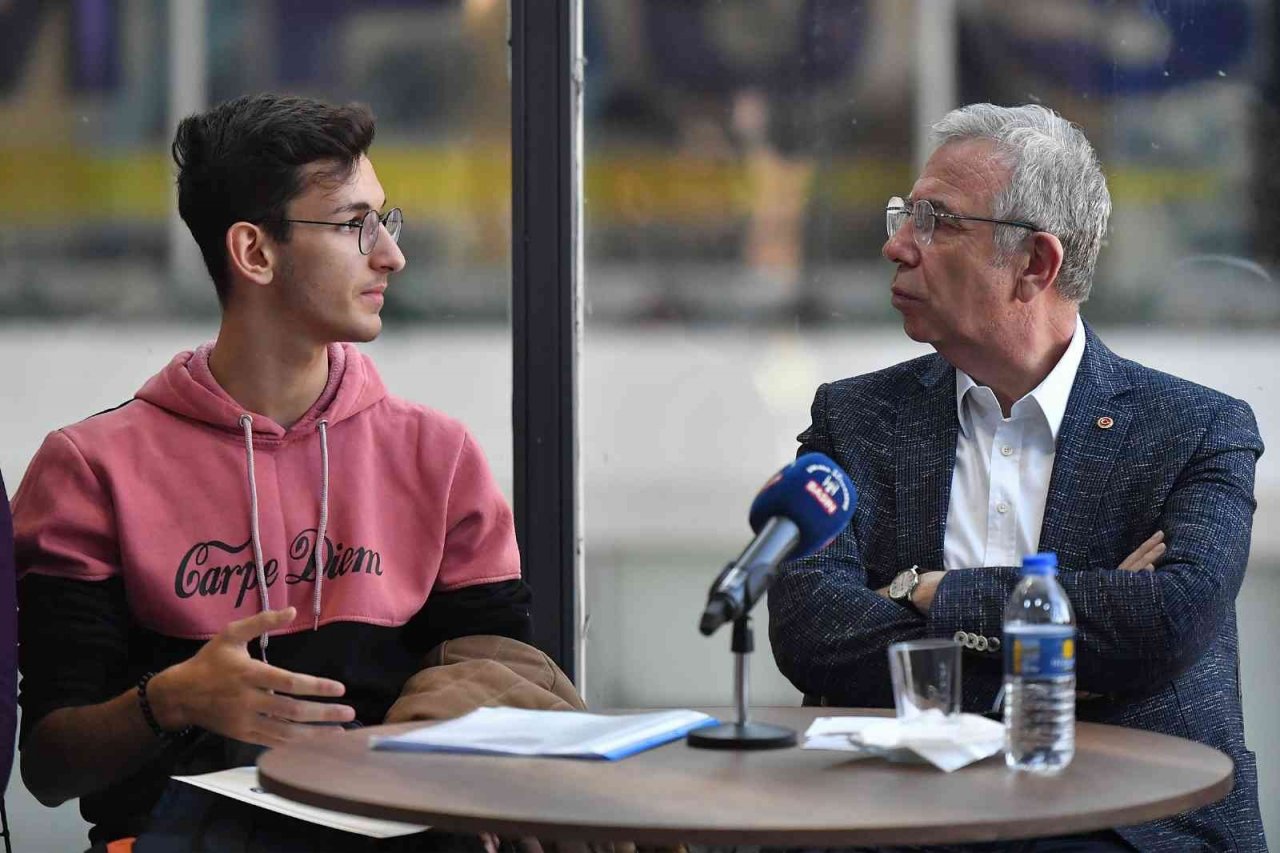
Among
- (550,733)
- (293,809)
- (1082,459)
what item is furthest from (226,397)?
(1082,459)

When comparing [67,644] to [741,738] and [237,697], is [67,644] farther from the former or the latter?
[741,738]

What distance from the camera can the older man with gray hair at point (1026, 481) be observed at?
229cm

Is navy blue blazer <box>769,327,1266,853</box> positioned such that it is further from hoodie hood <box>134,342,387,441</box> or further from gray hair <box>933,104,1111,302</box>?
hoodie hood <box>134,342,387,441</box>

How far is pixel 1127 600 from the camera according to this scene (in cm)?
224

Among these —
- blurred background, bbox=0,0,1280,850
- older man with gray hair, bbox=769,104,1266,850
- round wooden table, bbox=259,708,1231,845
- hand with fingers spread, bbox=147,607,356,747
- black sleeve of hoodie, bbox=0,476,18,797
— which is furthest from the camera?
blurred background, bbox=0,0,1280,850

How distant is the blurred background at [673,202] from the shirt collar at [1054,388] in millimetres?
569

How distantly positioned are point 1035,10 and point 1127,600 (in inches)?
55.0

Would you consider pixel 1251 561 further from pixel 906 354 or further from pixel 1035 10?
pixel 1035 10

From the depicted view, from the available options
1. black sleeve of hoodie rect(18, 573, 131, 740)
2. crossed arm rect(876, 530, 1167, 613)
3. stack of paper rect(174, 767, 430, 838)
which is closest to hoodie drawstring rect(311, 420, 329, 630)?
black sleeve of hoodie rect(18, 573, 131, 740)

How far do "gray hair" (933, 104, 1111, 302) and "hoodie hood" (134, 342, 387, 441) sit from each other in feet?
3.44

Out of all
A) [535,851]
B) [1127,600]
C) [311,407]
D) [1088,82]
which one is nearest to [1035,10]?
[1088,82]

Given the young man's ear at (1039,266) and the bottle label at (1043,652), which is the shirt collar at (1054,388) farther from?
the bottle label at (1043,652)

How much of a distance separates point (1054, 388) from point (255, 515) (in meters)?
1.26

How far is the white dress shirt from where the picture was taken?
2.52 meters
